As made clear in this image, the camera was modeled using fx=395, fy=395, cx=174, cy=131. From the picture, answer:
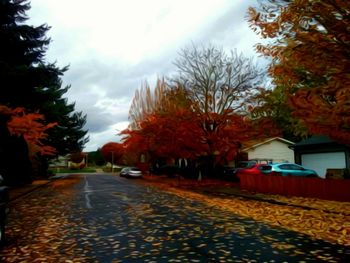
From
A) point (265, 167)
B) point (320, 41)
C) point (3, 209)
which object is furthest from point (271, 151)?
point (3, 209)

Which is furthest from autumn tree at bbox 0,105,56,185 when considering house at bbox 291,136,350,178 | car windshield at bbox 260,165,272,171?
house at bbox 291,136,350,178

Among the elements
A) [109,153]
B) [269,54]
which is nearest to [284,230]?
[269,54]

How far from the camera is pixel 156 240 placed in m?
8.77

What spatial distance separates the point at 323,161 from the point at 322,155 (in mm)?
461

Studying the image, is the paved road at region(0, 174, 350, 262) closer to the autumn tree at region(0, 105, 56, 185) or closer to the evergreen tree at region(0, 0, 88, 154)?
the evergreen tree at region(0, 0, 88, 154)

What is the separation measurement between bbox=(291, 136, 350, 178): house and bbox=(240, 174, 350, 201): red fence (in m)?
7.79

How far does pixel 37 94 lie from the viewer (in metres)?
26.8

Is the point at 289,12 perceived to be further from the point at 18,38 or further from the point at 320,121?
the point at 18,38

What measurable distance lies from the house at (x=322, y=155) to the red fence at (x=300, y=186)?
7794 millimetres

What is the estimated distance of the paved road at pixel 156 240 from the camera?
7219mm

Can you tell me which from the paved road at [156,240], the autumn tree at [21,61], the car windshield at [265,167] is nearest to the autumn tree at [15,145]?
the autumn tree at [21,61]

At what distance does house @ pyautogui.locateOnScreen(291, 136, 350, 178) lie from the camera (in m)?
27.8

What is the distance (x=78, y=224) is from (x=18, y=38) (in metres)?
19.1

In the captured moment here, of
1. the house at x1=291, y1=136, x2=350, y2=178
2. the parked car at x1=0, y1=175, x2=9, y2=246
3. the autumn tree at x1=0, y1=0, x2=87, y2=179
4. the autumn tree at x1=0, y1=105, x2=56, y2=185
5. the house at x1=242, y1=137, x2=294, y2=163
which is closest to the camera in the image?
the parked car at x1=0, y1=175, x2=9, y2=246
